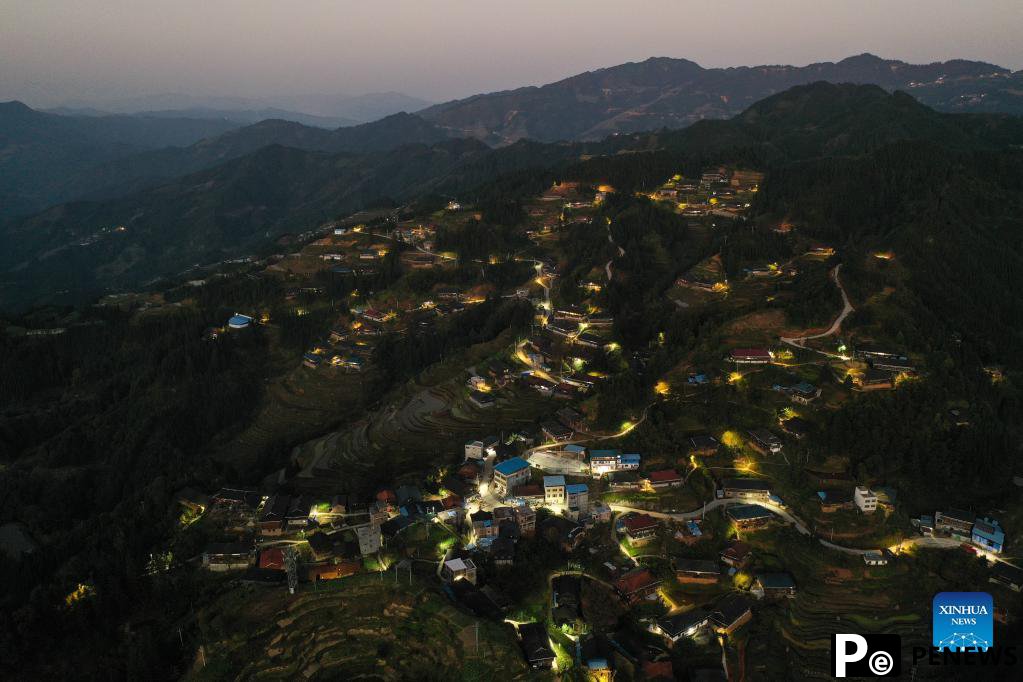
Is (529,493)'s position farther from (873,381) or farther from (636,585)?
(873,381)

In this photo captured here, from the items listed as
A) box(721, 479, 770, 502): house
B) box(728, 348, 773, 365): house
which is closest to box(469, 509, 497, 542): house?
box(721, 479, 770, 502): house

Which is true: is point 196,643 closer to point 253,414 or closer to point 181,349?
point 253,414

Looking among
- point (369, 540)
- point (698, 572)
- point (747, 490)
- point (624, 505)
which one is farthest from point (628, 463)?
point (369, 540)

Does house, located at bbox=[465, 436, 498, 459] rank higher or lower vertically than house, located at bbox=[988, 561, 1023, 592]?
higher

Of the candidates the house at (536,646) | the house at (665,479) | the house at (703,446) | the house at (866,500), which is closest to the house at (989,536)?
the house at (866,500)

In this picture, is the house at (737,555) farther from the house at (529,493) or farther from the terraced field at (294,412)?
the terraced field at (294,412)

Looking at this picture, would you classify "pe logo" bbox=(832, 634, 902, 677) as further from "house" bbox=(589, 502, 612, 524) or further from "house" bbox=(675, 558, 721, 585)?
"house" bbox=(589, 502, 612, 524)

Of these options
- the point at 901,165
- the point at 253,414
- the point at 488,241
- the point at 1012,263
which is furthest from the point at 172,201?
the point at 1012,263
